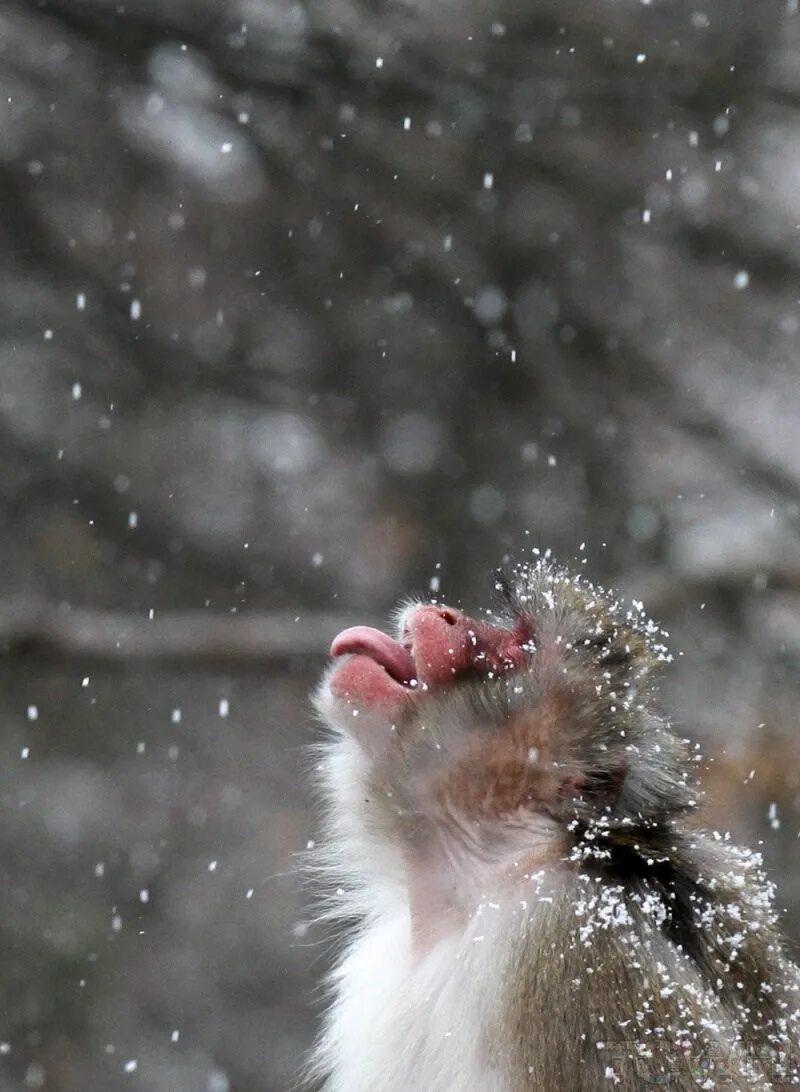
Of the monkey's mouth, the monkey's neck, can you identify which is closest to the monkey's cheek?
the monkey's mouth

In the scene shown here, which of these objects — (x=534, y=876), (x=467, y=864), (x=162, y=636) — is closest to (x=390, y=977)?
(x=467, y=864)

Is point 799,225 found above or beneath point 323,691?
above

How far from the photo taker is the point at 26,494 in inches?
302

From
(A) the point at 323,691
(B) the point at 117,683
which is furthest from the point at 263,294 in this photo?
(A) the point at 323,691

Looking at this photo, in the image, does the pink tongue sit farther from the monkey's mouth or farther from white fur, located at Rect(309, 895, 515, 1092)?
white fur, located at Rect(309, 895, 515, 1092)

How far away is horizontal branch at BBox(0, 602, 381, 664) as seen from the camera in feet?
19.6

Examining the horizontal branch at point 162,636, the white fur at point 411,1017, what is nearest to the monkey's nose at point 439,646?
the white fur at point 411,1017

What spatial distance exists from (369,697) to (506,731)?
10.5 inches

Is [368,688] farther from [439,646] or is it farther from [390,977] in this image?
[390,977]

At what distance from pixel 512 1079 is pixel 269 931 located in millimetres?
5500

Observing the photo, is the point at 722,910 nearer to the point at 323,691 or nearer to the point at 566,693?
the point at 566,693

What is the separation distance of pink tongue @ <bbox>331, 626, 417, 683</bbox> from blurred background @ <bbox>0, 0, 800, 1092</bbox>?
4.39 meters

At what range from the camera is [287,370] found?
8039 mm

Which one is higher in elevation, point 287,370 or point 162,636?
point 287,370
